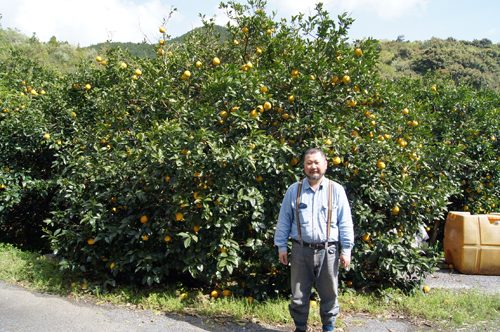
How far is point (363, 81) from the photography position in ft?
13.0

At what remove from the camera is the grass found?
3.33 m

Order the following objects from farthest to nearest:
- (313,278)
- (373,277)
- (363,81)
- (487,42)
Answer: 1. (487,42)
2. (373,277)
3. (363,81)
4. (313,278)

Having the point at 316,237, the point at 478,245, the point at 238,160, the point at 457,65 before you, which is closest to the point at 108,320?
the point at 238,160

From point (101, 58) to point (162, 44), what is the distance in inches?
52.7

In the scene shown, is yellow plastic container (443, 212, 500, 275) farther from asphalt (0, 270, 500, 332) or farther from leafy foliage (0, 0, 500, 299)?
asphalt (0, 270, 500, 332)

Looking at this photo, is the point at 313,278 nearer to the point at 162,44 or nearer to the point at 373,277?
the point at 373,277

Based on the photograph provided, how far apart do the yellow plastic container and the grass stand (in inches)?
34.8

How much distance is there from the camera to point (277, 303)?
3.54m

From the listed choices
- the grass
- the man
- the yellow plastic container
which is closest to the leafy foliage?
the grass

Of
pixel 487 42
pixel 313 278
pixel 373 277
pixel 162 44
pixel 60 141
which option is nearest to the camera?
pixel 313 278

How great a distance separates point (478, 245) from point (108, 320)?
490 cm

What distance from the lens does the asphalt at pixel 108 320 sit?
10.1 feet

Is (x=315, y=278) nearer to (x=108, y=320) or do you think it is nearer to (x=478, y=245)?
(x=108, y=320)

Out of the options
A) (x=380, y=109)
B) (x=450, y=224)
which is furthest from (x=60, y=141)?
(x=450, y=224)
